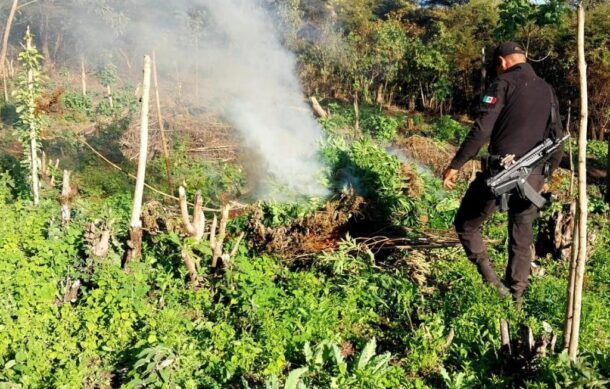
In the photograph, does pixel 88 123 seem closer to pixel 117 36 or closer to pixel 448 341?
pixel 117 36

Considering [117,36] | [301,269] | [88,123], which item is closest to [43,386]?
[301,269]

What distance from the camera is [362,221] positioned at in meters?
5.54

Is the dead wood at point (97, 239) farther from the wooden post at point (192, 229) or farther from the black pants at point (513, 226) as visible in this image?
the black pants at point (513, 226)

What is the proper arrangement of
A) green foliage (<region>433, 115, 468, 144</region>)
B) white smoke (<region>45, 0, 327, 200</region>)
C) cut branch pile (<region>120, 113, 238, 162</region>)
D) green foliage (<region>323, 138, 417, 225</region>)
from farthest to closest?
green foliage (<region>433, 115, 468, 144</region>)
cut branch pile (<region>120, 113, 238, 162</region>)
white smoke (<region>45, 0, 327, 200</region>)
green foliage (<region>323, 138, 417, 225</region>)

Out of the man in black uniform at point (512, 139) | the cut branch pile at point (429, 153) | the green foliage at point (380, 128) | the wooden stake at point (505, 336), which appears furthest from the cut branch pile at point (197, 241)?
the green foliage at point (380, 128)

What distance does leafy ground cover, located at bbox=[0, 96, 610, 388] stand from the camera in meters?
3.22

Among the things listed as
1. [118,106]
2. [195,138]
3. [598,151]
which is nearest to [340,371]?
[195,138]

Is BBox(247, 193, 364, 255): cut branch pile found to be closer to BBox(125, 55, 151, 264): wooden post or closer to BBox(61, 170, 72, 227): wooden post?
BBox(125, 55, 151, 264): wooden post

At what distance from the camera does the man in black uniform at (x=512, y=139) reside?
12.6 ft

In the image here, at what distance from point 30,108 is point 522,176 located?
5476 millimetres

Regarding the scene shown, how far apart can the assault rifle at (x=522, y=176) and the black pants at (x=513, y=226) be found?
0.24 ft

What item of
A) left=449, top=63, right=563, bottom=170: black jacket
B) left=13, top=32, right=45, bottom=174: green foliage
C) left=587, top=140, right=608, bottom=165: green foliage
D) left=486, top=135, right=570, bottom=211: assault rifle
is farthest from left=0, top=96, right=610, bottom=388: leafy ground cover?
left=587, top=140, right=608, bottom=165: green foliage

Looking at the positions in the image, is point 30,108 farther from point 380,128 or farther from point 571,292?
point 380,128

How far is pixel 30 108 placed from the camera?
595cm
